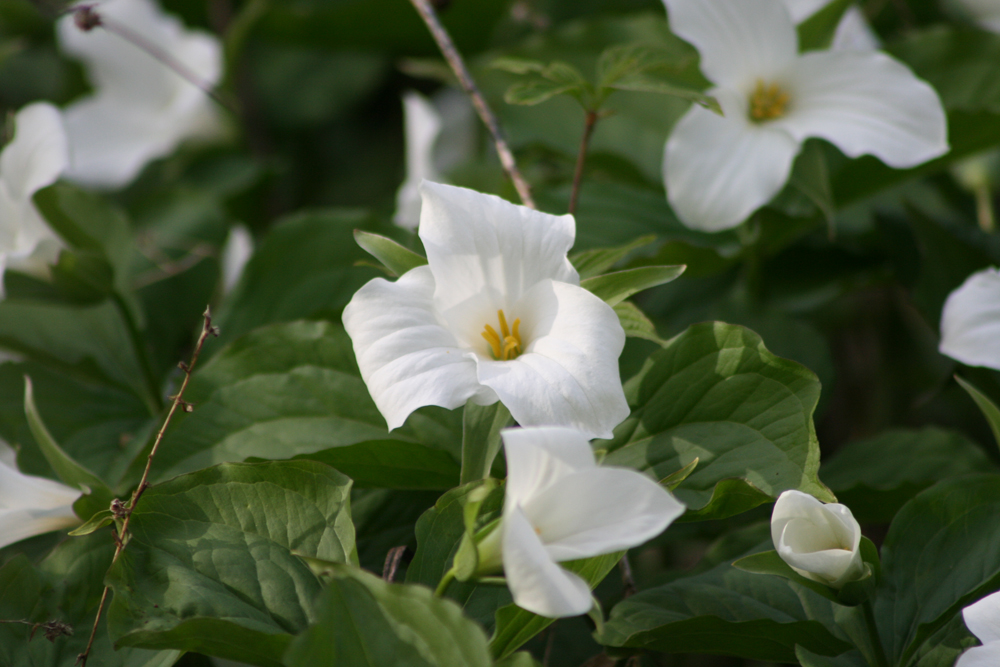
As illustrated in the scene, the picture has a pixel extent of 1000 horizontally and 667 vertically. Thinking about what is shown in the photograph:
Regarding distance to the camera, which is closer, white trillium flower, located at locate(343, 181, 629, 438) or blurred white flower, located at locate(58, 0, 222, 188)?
white trillium flower, located at locate(343, 181, 629, 438)

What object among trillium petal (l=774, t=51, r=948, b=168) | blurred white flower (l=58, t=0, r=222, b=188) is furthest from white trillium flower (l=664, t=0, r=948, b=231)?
blurred white flower (l=58, t=0, r=222, b=188)

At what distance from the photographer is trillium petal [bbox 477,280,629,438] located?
49 cm

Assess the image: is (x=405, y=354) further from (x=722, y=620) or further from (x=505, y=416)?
(x=722, y=620)

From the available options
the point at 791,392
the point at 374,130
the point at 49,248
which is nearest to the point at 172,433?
the point at 49,248

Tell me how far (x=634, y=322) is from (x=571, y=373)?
0.33 ft

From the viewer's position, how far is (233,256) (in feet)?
3.61

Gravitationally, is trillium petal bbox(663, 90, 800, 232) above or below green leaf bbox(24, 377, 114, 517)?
above

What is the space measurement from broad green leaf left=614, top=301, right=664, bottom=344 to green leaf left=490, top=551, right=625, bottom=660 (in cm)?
16

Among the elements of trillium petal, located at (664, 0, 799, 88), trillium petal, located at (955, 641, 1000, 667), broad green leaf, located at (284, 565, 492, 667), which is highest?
trillium petal, located at (664, 0, 799, 88)

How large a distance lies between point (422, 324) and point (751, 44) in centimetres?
52

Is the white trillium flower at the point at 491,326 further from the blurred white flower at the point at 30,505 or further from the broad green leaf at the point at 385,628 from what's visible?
the blurred white flower at the point at 30,505

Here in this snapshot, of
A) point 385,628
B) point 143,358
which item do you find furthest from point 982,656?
point 143,358

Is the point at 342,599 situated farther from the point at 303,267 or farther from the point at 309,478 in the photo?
the point at 303,267

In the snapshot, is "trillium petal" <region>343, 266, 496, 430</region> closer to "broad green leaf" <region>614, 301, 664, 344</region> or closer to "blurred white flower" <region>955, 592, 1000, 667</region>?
"broad green leaf" <region>614, 301, 664, 344</region>
